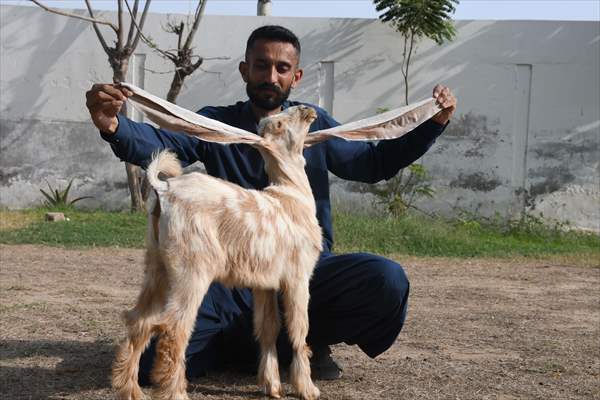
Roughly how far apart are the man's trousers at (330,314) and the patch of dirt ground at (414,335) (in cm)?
19

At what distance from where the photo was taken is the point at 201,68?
12.4 m

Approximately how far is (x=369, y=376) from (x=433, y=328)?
1.44 m

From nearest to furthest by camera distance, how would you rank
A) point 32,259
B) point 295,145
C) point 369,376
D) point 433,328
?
point 295,145
point 369,376
point 433,328
point 32,259

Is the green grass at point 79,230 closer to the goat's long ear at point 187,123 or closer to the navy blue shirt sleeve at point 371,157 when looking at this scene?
the navy blue shirt sleeve at point 371,157

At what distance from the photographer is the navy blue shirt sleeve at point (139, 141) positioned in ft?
13.3

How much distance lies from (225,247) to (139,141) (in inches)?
31.5

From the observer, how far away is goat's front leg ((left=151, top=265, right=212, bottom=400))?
3551 mm

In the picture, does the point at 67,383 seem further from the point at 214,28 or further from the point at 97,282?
the point at 214,28

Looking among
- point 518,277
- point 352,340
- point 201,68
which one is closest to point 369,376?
point 352,340

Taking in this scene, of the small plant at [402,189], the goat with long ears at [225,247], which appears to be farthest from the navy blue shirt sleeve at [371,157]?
the small plant at [402,189]

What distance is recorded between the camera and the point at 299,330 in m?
3.96

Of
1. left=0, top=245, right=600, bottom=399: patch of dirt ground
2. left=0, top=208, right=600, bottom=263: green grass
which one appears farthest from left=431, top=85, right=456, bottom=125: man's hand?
left=0, top=208, right=600, bottom=263: green grass

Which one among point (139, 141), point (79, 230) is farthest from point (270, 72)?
point (79, 230)

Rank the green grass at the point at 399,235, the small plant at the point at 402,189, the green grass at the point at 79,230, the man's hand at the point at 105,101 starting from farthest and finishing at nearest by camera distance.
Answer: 1. the small plant at the point at 402,189
2. the green grass at the point at 399,235
3. the green grass at the point at 79,230
4. the man's hand at the point at 105,101
